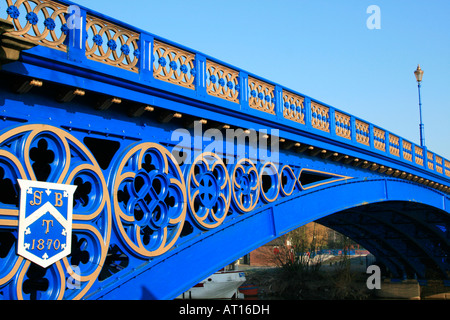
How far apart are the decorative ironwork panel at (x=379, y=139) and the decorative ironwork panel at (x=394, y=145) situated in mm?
657

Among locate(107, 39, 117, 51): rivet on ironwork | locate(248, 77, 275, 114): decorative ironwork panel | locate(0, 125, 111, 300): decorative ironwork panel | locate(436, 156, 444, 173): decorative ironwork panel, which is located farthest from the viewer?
locate(436, 156, 444, 173): decorative ironwork panel

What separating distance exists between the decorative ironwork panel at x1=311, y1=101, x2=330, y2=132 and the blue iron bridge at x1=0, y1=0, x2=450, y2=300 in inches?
2.7

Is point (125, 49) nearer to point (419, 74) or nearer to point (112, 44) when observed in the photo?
point (112, 44)

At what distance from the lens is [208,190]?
9.46m

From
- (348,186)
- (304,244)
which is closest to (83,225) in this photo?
(348,186)

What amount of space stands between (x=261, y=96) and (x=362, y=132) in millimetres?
5896

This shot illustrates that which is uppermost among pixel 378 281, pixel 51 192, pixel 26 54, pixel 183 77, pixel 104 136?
pixel 183 77

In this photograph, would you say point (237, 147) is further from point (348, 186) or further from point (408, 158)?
point (408, 158)

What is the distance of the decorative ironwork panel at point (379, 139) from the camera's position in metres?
17.1

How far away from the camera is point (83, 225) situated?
23.5 ft

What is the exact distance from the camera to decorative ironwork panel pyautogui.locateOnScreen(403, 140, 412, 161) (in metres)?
19.7
